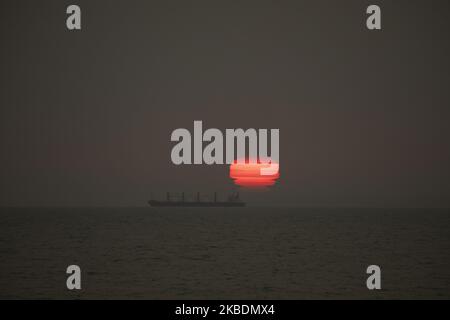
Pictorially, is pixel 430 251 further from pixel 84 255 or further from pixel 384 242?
pixel 84 255

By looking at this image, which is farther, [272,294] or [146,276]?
[146,276]

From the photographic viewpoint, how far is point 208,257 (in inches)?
2205

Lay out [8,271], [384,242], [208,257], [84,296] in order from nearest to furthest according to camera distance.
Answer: [84,296]
[8,271]
[208,257]
[384,242]

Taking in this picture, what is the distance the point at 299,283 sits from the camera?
40.0 meters
